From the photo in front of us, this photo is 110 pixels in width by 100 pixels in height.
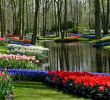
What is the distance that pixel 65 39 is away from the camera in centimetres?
6000

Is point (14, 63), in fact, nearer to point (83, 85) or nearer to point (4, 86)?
point (83, 85)

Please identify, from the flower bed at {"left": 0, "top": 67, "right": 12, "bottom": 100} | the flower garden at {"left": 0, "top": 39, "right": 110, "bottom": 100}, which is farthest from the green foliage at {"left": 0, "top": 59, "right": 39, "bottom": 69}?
the flower bed at {"left": 0, "top": 67, "right": 12, "bottom": 100}

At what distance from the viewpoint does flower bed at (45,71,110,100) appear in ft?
37.1

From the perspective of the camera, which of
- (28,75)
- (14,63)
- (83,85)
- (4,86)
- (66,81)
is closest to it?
(4,86)

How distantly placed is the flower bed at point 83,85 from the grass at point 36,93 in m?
0.43

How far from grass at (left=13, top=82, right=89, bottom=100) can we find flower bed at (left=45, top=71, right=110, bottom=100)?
1.40 feet

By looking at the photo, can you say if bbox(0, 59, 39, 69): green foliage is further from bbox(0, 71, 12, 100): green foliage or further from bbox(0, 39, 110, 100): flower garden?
bbox(0, 71, 12, 100): green foliage

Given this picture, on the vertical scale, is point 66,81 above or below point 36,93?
above

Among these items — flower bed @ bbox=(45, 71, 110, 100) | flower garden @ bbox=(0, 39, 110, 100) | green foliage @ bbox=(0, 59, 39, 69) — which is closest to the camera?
flower garden @ bbox=(0, 39, 110, 100)

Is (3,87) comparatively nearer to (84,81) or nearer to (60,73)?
(84,81)

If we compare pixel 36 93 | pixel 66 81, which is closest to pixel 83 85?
pixel 66 81

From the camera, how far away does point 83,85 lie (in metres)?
12.1

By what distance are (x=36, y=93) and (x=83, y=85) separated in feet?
5.49

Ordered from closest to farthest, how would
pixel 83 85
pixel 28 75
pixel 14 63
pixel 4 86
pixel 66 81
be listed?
pixel 4 86, pixel 83 85, pixel 66 81, pixel 28 75, pixel 14 63
